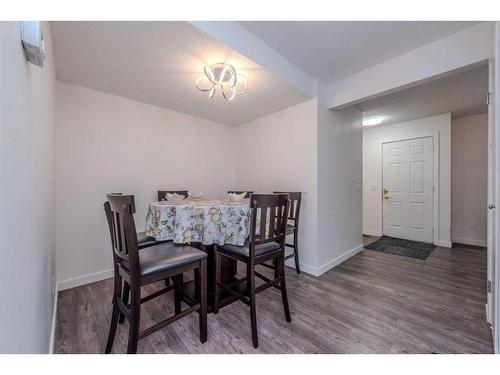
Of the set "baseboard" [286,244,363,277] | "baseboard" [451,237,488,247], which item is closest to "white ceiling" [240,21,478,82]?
"baseboard" [286,244,363,277]

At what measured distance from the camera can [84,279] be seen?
7.15ft

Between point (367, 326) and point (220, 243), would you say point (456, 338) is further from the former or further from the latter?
point (220, 243)

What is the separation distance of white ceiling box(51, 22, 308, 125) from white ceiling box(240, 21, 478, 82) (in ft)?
0.87

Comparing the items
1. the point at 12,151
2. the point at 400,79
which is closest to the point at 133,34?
the point at 12,151

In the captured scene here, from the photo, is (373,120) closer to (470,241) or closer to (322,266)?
(470,241)

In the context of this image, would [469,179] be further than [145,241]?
Yes

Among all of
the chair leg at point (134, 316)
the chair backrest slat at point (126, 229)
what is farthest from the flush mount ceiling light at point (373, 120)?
the chair leg at point (134, 316)

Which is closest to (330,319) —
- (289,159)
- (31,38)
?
(289,159)

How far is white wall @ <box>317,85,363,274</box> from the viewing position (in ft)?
8.34

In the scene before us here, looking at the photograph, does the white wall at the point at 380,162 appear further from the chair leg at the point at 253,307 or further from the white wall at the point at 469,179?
the chair leg at the point at 253,307

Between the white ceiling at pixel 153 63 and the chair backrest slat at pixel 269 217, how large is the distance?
3.92ft

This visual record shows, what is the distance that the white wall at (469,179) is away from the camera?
11.9ft

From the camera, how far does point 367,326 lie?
156 cm

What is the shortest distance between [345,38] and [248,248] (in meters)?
1.92
